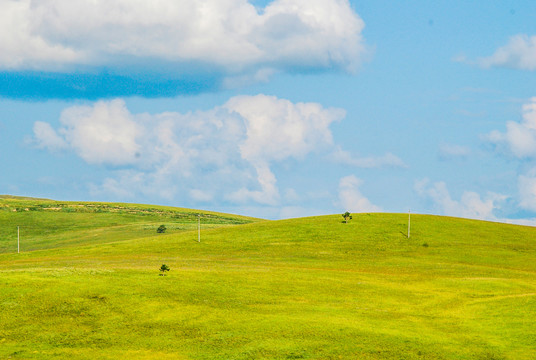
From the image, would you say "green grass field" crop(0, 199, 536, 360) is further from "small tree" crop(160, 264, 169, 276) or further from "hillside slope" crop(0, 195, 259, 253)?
"hillside slope" crop(0, 195, 259, 253)

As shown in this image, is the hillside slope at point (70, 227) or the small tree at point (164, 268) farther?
the hillside slope at point (70, 227)

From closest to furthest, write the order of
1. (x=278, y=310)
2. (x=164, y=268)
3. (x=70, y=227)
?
(x=278, y=310), (x=164, y=268), (x=70, y=227)

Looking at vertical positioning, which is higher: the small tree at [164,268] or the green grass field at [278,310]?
the small tree at [164,268]

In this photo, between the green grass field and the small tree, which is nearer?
the green grass field

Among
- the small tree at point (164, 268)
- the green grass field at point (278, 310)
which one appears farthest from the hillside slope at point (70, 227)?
the small tree at point (164, 268)

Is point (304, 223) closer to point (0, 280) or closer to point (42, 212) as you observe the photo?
point (0, 280)

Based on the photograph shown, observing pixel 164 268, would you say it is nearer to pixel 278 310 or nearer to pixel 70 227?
pixel 278 310

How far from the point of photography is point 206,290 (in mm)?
53438

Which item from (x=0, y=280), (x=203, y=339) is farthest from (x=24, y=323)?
(x=203, y=339)

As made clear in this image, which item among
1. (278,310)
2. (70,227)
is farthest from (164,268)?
(70,227)

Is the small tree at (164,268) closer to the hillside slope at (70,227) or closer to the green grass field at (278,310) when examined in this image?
the green grass field at (278,310)

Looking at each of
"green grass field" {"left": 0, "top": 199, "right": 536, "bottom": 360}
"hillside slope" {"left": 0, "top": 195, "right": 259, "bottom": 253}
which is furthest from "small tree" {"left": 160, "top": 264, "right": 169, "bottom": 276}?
"hillside slope" {"left": 0, "top": 195, "right": 259, "bottom": 253}

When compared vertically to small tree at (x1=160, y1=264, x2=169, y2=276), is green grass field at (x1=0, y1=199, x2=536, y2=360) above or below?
below

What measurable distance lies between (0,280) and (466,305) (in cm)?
4050
